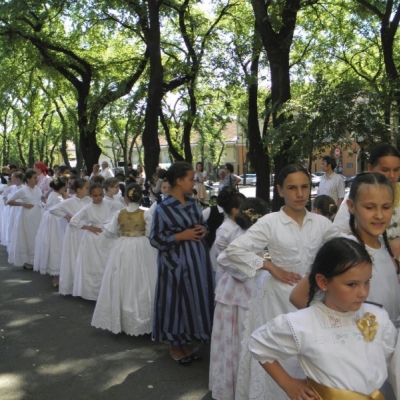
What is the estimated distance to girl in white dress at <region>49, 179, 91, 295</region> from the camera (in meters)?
8.92

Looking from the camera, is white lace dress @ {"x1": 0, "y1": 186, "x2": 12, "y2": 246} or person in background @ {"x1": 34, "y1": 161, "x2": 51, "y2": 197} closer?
person in background @ {"x1": 34, "y1": 161, "x2": 51, "y2": 197}

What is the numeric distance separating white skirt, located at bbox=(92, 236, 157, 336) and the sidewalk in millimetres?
163


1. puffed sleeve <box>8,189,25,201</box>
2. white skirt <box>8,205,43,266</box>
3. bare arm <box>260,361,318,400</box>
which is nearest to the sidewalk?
bare arm <box>260,361,318,400</box>

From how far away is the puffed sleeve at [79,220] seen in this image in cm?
812

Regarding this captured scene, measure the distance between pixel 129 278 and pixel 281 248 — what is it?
324 centimetres

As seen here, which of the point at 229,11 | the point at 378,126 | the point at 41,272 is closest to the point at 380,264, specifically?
the point at 378,126

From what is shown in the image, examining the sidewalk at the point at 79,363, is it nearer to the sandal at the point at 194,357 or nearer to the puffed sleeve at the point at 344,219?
the sandal at the point at 194,357

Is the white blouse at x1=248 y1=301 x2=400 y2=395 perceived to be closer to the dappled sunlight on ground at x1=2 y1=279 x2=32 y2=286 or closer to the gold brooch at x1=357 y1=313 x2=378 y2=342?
the gold brooch at x1=357 y1=313 x2=378 y2=342

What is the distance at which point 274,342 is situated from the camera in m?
2.59

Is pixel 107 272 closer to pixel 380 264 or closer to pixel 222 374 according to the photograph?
pixel 222 374

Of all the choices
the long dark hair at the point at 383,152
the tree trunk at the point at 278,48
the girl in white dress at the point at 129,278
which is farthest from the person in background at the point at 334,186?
the long dark hair at the point at 383,152

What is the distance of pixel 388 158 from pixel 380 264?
3.01 ft

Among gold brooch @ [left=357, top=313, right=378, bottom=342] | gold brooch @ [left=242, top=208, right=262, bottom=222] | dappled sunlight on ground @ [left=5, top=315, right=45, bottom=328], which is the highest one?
gold brooch @ [left=242, top=208, right=262, bottom=222]

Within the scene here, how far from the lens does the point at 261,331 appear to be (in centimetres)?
265
